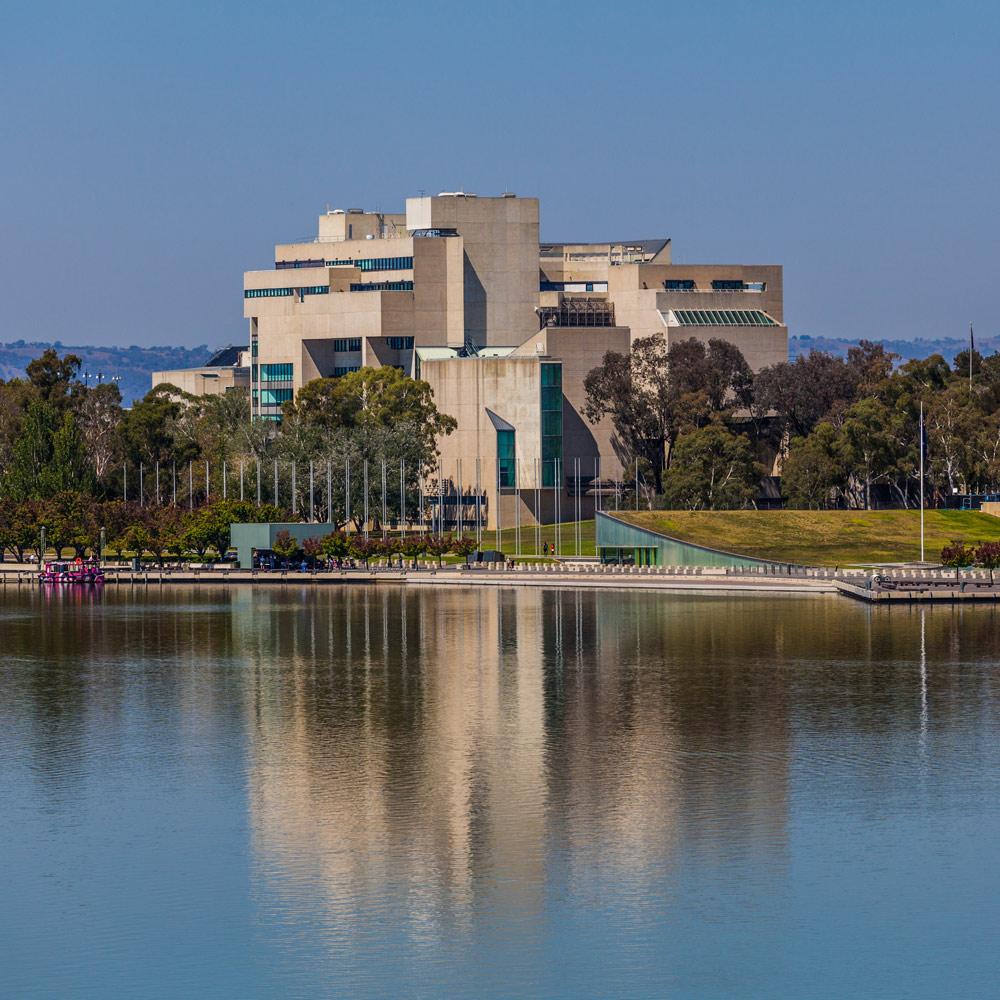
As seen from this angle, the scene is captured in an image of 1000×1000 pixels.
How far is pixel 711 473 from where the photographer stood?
189 metres

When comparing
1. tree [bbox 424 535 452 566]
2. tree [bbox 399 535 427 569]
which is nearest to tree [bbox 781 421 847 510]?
tree [bbox 424 535 452 566]

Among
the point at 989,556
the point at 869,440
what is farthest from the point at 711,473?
the point at 989,556

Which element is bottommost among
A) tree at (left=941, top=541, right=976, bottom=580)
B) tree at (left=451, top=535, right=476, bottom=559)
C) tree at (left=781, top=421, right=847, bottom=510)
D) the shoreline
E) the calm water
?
the calm water

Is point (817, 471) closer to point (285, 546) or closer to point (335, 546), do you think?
point (335, 546)

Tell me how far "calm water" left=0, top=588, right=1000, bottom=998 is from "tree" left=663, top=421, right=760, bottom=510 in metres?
84.1

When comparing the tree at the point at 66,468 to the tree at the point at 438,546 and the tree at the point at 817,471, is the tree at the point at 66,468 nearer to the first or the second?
the tree at the point at 438,546

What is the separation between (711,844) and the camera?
53.8 meters

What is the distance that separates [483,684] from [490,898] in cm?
3966

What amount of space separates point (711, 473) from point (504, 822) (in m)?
134

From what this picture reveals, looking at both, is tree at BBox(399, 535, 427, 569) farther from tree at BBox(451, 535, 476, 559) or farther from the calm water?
the calm water

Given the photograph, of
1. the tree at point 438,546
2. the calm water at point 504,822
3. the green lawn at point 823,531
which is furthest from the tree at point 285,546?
the calm water at point 504,822

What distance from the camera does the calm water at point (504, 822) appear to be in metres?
44.0

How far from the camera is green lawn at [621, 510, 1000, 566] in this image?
163 m

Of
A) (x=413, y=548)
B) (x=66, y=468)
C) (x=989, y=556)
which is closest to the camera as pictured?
(x=989, y=556)
